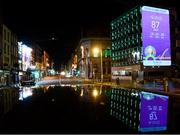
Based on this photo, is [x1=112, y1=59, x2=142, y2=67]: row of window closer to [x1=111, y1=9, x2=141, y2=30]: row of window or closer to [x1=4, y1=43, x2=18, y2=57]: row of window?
[x1=111, y1=9, x2=141, y2=30]: row of window

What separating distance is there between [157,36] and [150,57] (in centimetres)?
550

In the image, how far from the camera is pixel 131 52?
9194 cm

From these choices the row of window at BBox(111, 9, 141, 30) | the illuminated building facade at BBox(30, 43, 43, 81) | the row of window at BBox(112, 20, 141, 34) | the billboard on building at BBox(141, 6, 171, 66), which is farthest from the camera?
the illuminated building facade at BBox(30, 43, 43, 81)

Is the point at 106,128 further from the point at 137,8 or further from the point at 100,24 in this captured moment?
the point at 100,24

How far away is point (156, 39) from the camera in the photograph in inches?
2653

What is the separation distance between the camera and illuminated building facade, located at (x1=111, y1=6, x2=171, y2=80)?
6788cm

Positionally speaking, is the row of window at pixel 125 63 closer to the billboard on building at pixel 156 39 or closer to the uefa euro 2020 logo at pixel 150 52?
the billboard on building at pixel 156 39

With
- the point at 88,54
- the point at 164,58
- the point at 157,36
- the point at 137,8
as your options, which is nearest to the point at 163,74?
the point at 164,58

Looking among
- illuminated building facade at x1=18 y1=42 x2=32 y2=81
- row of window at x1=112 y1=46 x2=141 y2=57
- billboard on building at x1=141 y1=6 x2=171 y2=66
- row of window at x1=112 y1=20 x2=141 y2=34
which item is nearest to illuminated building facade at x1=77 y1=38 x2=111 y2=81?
row of window at x1=112 y1=46 x2=141 y2=57

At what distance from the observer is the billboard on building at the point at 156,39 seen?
222 feet

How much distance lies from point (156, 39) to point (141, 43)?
12.4m

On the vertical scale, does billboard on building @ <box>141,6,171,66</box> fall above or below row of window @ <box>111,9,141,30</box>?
below

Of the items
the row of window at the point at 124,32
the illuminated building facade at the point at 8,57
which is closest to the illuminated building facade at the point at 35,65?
the illuminated building facade at the point at 8,57

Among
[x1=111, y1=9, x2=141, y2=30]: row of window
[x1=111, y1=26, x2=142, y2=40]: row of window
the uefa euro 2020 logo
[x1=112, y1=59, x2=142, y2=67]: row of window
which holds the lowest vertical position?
[x1=112, y1=59, x2=142, y2=67]: row of window
